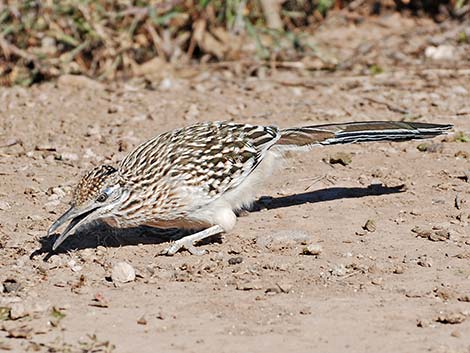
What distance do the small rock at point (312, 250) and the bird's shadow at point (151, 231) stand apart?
0.92m

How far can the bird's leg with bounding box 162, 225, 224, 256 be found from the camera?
21.1ft

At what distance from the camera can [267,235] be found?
6.64m

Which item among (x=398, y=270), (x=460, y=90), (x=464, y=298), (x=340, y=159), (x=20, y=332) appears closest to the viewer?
(x=20, y=332)

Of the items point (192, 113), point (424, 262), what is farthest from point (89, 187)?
point (192, 113)

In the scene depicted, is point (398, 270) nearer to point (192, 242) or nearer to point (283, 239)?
point (283, 239)

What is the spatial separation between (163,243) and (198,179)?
1.88 feet

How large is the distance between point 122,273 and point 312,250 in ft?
3.94

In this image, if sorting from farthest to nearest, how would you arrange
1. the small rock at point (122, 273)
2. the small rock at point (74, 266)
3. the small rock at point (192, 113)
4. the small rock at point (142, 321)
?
1. the small rock at point (192, 113)
2. the small rock at point (74, 266)
3. the small rock at point (122, 273)
4. the small rock at point (142, 321)

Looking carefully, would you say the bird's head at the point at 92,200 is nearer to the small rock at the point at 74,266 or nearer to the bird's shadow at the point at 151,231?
the small rock at the point at 74,266

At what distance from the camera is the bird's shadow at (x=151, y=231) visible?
261 inches

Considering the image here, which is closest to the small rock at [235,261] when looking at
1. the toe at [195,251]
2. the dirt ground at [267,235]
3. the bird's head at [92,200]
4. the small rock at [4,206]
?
the dirt ground at [267,235]

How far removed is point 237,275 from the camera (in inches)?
237

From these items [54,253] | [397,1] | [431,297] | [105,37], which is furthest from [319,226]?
[397,1]

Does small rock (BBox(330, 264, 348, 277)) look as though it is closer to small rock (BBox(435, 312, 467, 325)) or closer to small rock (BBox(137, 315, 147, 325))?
small rock (BBox(435, 312, 467, 325))
